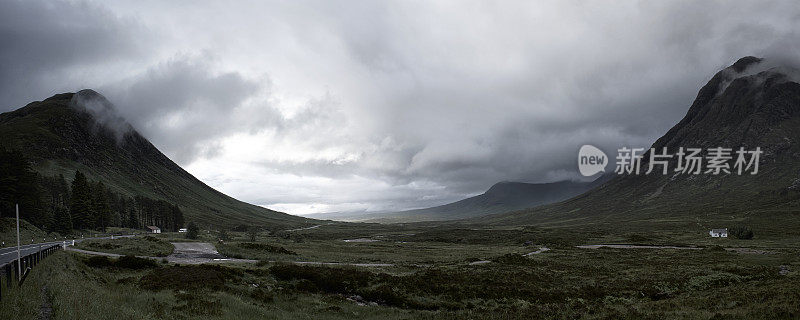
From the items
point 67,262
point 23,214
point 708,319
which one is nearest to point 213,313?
point 67,262

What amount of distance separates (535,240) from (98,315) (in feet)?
428

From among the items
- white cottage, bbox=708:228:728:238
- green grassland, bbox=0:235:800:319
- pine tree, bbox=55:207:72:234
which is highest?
pine tree, bbox=55:207:72:234

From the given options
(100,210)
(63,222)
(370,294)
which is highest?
(100,210)

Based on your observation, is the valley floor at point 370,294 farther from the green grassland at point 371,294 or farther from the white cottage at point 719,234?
the white cottage at point 719,234

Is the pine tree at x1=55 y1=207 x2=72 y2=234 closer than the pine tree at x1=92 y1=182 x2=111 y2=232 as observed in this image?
Yes

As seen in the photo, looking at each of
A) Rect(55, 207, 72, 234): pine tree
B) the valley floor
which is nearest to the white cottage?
the valley floor

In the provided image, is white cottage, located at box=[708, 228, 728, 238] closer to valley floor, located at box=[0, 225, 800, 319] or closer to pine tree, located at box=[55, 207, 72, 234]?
valley floor, located at box=[0, 225, 800, 319]

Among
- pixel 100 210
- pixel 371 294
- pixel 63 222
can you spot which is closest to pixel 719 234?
pixel 371 294

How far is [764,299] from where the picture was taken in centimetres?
2294

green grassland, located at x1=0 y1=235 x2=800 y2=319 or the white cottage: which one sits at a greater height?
green grassland, located at x1=0 y1=235 x2=800 y2=319

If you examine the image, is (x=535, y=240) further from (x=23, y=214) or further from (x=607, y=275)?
(x=23, y=214)

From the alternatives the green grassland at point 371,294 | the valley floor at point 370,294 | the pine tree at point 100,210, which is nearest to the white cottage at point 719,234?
the green grassland at point 371,294

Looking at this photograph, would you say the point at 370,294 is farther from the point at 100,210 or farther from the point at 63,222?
the point at 100,210

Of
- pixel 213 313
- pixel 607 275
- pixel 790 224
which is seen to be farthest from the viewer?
pixel 790 224
